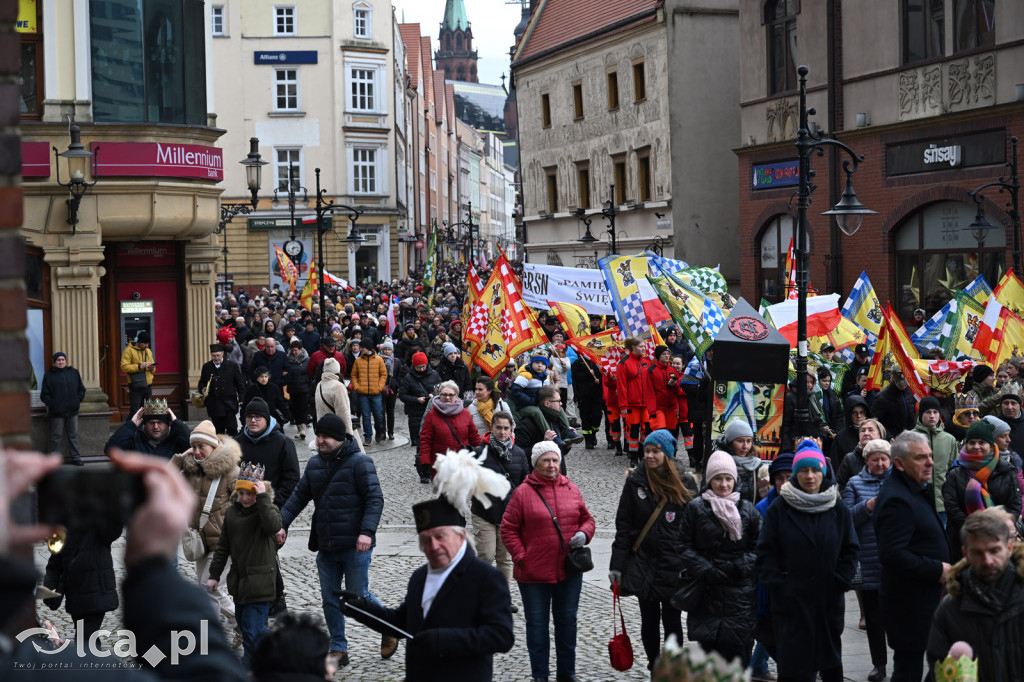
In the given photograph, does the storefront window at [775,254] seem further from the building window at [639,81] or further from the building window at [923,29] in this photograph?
the building window at [639,81]

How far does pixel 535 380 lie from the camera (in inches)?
615

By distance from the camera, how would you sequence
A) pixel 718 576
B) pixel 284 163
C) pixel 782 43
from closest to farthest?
pixel 718 576, pixel 782 43, pixel 284 163

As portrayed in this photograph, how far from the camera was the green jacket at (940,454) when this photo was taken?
395 inches

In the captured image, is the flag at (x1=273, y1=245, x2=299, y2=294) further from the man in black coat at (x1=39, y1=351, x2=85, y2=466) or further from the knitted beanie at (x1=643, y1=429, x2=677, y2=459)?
the knitted beanie at (x1=643, y1=429, x2=677, y2=459)

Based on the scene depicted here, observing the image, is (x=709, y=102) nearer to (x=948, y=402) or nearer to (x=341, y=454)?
(x=948, y=402)

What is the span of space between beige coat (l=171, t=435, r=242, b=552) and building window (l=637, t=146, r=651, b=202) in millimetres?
30734

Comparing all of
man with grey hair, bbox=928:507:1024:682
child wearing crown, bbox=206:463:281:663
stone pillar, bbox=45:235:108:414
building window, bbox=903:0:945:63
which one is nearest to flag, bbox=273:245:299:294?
stone pillar, bbox=45:235:108:414

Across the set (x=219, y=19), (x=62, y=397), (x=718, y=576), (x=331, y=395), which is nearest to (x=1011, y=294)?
(x=331, y=395)

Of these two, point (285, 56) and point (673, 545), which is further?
point (285, 56)

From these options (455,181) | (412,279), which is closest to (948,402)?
(412,279)

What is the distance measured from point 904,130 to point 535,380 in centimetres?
1423

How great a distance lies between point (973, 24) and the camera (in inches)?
980

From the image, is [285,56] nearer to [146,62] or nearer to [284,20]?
[284,20]

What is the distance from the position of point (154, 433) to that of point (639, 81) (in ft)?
102
